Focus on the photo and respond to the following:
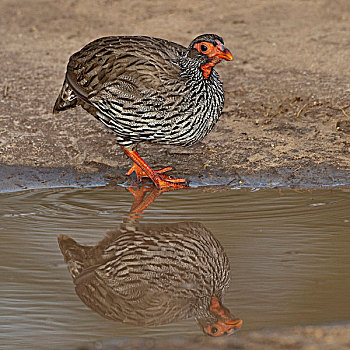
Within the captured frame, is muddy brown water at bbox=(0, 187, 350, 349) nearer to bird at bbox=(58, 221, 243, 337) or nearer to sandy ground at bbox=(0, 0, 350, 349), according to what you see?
bird at bbox=(58, 221, 243, 337)

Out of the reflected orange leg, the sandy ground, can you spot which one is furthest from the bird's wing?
the sandy ground

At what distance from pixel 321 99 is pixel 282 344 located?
5.20 m

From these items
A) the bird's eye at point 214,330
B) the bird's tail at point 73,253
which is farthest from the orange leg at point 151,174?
the bird's eye at point 214,330

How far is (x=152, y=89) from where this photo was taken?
22.5 ft

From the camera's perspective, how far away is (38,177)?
24.3 feet

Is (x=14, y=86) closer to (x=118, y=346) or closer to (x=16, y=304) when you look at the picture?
(x=16, y=304)

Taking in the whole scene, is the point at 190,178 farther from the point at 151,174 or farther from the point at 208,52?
the point at 208,52

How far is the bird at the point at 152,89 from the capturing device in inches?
269

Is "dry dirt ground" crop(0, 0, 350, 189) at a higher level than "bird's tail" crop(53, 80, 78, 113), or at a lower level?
lower

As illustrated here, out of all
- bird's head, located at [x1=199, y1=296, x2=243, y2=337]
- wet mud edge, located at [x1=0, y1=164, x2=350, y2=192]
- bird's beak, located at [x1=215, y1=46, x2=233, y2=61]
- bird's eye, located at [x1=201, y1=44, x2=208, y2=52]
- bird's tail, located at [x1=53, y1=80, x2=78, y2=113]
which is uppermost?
bird's eye, located at [x1=201, y1=44, x2=208, y2=52]

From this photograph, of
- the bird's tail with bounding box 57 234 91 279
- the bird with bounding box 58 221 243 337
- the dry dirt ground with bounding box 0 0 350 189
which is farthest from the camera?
the dry dirt ground with bounding box 0 0 350 189

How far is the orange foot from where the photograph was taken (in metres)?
7.16

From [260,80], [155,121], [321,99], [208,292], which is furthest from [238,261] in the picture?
[260,80]

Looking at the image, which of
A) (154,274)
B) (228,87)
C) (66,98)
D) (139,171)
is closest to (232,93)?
(228,87)
